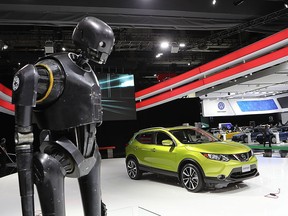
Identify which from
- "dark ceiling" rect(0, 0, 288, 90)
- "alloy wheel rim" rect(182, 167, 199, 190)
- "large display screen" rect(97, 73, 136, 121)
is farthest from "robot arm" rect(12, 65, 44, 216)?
"large display screen" rect(97, 73, 136, 121)

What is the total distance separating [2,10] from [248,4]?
5.32 metres

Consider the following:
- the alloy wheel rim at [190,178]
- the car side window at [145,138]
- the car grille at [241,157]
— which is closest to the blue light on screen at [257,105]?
the car side window at [145,138]

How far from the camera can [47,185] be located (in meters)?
1.70

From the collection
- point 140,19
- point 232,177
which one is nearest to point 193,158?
point 232,177

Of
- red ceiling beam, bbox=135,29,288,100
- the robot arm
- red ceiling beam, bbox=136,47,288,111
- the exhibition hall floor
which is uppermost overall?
red ceiling beam, bbox=135,29,288,100

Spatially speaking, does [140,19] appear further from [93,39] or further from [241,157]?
[93,39]

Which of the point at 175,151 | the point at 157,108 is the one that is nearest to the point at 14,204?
the point at 175,151

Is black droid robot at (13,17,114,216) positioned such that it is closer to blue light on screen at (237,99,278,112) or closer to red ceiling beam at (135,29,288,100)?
red ceiling beam at (135,29,288,100)

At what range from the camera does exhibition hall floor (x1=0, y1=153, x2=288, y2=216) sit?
395 cm

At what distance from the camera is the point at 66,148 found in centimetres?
185

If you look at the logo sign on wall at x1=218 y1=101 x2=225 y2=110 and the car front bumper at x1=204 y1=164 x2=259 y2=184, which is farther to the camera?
the logo sign on wall at x1=218 y1=101 x2=225 y2=110

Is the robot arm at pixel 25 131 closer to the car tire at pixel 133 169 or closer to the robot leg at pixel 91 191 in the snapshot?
the robot leg at pixel 91 191

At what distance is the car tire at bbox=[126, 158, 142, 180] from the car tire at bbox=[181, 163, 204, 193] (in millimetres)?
1691

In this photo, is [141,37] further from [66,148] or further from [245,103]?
[245,103]
